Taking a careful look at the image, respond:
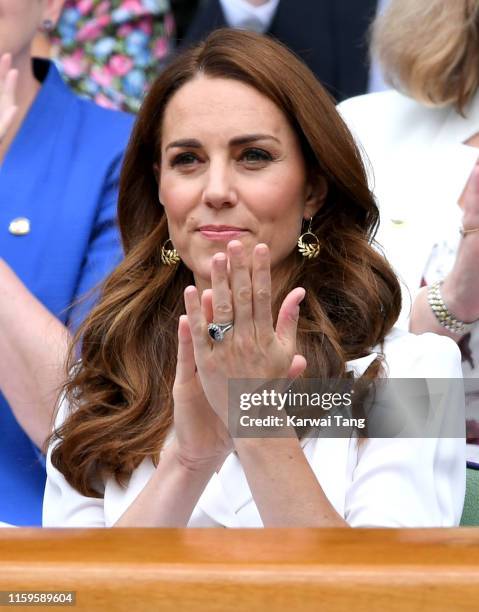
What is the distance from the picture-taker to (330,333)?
2324 mm

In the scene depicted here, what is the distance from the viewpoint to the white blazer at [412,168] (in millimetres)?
2730

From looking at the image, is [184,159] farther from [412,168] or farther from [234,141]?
[412,168]

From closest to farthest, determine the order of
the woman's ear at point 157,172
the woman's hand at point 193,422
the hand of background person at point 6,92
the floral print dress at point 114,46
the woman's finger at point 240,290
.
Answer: the woman's finger at point 240,290 → the woman's hand at point 193,422 → the woman's ear at point 157,172 → the hand of background person at point 6,92 → the floral print dress at point 114,46

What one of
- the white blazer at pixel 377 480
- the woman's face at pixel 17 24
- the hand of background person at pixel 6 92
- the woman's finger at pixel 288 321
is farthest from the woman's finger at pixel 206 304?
the woman's face at pixel 17 24

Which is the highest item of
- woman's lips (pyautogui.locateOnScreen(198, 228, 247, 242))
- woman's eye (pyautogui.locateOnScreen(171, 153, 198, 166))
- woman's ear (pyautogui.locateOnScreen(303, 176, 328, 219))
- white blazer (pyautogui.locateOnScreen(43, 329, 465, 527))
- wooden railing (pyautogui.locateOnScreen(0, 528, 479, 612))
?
wooden railing (pyautogui.locateOnScreen(0, 528, 479, 612))

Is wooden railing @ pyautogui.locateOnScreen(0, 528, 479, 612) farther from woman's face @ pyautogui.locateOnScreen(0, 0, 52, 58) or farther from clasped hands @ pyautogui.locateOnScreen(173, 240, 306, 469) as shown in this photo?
woman's face @ pyautogui.locateOnScreen(0, 0, 52, 58)

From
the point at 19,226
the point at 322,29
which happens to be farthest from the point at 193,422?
the point at 322,29

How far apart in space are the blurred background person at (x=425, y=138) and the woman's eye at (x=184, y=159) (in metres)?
0.54

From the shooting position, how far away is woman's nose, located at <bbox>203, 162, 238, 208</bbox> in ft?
7.47

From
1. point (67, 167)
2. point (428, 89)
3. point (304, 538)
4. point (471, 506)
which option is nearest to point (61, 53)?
point (67, 167)

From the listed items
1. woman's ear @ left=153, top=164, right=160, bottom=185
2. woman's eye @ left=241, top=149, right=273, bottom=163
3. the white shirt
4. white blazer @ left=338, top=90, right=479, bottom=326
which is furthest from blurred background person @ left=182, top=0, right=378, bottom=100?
woman's eye @ left=241, top=149, right=273, bottom=163

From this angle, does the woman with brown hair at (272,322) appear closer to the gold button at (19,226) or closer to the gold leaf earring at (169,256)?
the gold leaf earring at (169,256)

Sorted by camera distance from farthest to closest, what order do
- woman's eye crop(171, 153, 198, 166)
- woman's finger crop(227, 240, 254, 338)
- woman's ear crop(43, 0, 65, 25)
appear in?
1. woman's ear crop(43, 0, 65, 25)
2. woman's eye crop(171, 153, 198, 166)
3. woman's finger crop(227, 240, 254, 338)

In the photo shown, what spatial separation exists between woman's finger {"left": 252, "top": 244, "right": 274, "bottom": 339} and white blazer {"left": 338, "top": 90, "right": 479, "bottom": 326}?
873 millimetres
